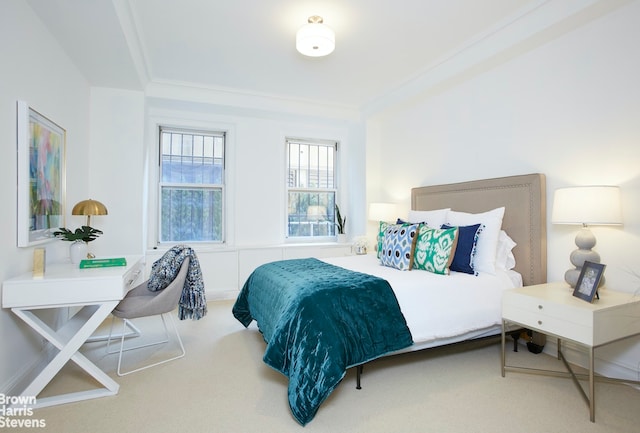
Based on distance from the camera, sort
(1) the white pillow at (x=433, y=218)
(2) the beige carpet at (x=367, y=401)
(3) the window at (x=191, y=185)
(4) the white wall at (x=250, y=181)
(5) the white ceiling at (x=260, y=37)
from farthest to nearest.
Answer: (3) the window at (x=191, y=185), (4) the white wall at (x=250, y=181), (1) the white pillow at (x=433, y=218), (5) the white ceiling at (x=260, y=37), (2) the beige carpet at (x=367, y=401)

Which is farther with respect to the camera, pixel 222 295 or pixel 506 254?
pixel 222 295

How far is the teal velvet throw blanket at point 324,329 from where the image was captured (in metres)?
1.83

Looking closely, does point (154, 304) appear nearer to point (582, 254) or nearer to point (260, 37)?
point (260, 37)

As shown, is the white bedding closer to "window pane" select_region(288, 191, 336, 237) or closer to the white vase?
the white vase

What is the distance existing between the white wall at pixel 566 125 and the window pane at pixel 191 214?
292 cm

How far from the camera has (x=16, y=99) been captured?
6.73ft

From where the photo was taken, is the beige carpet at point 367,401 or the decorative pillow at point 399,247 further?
the decorative pillow at point 399,247

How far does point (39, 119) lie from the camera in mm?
2324

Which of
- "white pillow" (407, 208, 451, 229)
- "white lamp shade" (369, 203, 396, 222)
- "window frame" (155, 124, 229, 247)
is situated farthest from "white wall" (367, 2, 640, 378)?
"window frame" (155, 124, 229, 247)

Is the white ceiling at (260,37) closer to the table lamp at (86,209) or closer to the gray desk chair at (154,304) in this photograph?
the table lamp at (86,209)

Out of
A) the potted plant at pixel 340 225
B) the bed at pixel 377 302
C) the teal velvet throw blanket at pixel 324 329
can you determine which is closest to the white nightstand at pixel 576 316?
the bed at pixel 377 302

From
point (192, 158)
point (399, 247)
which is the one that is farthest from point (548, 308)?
point (192, 158)

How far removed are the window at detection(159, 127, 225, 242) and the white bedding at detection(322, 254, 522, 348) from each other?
9.19 feet

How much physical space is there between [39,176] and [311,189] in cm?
332
